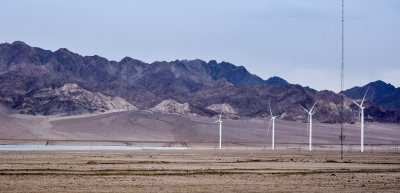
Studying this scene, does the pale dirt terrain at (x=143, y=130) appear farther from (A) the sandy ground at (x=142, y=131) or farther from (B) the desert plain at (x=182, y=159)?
(B) the desert plain at (x=182, y=159)

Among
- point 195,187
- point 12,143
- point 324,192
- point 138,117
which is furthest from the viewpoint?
point 138,117

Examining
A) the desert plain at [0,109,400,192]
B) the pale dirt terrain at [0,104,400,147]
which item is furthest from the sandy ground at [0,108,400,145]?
the desert plain at [0,109,400,192]

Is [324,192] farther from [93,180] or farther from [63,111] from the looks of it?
[63,111]

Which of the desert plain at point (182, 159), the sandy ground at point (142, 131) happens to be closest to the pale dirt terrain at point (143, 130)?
the sandy ground at point (142, 131)

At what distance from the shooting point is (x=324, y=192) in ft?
110

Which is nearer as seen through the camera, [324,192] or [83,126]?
[324,192]

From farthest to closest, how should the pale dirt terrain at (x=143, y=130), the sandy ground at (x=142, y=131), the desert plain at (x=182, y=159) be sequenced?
the pale dirt terrain at (x=143, y=130) < the sandy ground at (x=142, y=131) < the desert plain at (x=182, y=159)

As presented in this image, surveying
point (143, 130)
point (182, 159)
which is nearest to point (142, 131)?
point (143, 130)

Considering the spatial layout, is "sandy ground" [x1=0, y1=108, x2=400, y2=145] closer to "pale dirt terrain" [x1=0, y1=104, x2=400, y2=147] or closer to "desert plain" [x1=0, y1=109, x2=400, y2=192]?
"pale dirt terrain" [x1=0, y1=104, x2=400, y2=147]

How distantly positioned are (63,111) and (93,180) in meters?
161

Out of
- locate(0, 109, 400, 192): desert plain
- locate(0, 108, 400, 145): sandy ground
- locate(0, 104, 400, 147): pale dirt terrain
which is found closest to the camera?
locate(0, 109, 400, 192): desert plain

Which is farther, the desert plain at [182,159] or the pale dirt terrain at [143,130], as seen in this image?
the pale dirt terrain at [143,130]

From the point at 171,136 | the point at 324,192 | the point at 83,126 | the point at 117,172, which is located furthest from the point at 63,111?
the point at 324,192

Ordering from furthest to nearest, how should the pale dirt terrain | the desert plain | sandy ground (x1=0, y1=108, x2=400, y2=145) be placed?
the pale dirt terrain, sandy ground (x1=0, y1=108, x2=400, y2=145), the desert plain
